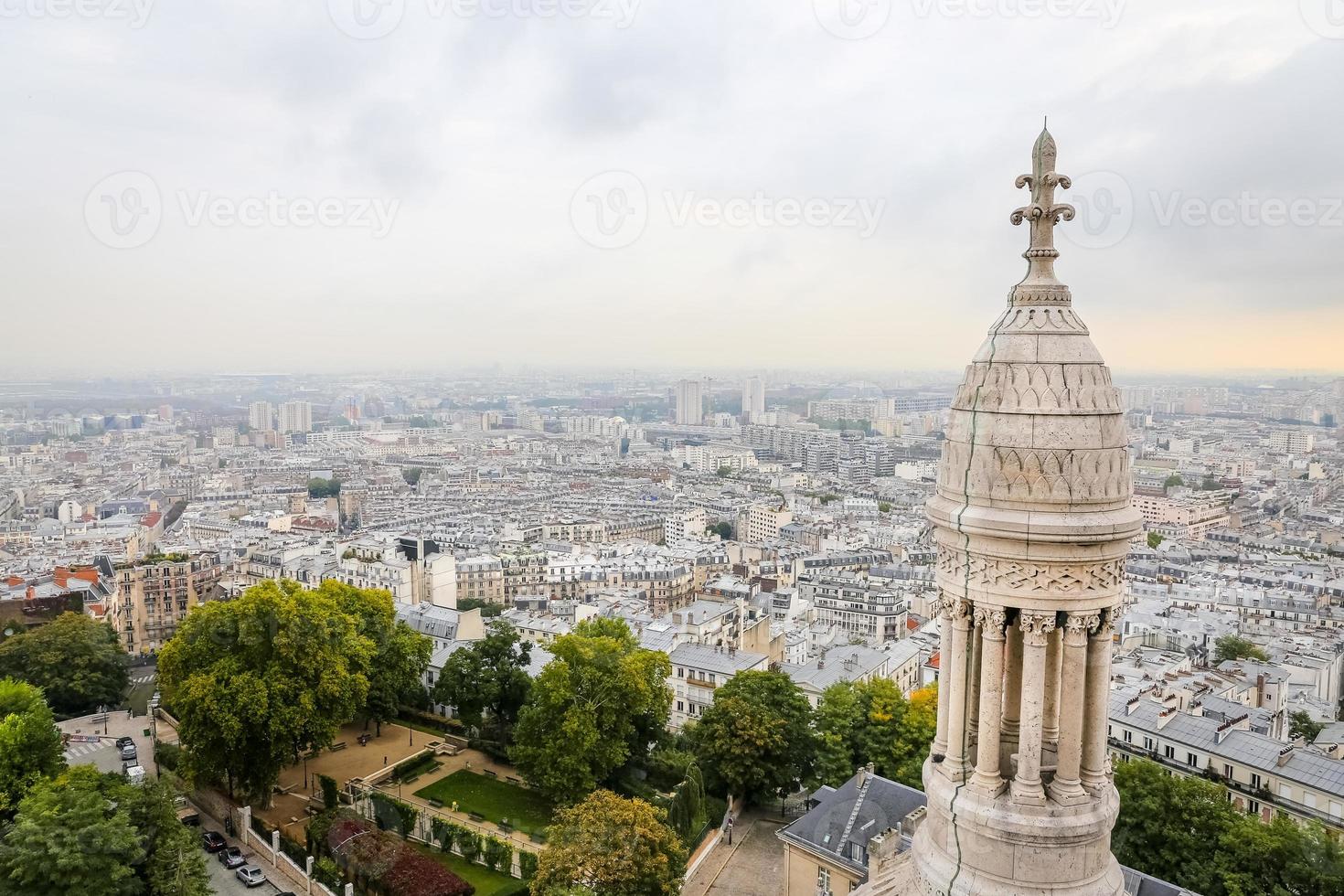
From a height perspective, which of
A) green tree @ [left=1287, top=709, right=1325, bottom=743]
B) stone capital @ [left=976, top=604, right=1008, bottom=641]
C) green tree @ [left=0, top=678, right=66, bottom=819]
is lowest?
green tree @ [left=1287, top=709, right=1325, bottom=743]

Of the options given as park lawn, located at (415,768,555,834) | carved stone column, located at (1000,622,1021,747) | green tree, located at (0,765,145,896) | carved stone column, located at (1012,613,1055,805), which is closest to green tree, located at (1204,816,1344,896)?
park lawn, located at (415,768,555,834)

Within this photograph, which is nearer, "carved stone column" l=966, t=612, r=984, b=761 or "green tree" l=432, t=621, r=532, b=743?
"carved stone column" l=966, t=612, r=984, b=761

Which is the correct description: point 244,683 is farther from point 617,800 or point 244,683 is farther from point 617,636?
point 617,636

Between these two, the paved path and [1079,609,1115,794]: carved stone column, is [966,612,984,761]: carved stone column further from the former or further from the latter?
the paved path

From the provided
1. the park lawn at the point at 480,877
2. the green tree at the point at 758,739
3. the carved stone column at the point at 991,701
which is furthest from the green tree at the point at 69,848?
the carved stone column at the point at 991,701

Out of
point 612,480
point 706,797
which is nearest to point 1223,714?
point 706,797

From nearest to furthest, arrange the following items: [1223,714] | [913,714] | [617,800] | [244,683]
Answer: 1. [617,800]
2. [244,683]
3. [913,714]
4. [1223,714]
